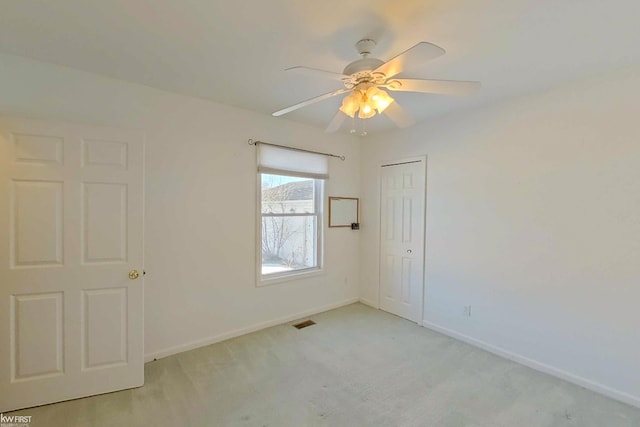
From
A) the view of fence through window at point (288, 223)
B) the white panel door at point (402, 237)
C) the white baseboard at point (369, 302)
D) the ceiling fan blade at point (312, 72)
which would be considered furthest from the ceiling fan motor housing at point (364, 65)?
the white baseboard at point (369, 302)

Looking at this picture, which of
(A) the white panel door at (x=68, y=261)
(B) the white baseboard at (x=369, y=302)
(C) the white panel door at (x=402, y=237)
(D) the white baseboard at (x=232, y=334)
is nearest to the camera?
(A) the white panel door at (x=68, y=261)

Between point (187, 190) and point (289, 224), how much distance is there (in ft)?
4.35

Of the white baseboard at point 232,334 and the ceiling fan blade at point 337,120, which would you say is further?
the white baseboard at point 232,334

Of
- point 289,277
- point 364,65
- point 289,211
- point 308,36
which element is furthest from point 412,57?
point 289,277

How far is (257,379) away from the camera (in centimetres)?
237

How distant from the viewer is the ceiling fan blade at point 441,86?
64.4 inches

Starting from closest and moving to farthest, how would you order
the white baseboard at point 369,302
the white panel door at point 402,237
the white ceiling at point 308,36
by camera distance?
the white ceiling at point 308,36, the white panel door at point 402,237, the white baseboard at point 369,302

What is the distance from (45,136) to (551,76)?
3825 millimetres

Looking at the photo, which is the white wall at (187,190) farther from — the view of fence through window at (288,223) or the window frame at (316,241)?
the view of fence through window at (288,223)

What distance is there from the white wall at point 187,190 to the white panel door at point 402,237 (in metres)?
1.36

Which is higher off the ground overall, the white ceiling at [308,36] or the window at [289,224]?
the white ceiling at [308,36]

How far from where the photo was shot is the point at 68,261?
2.10 m

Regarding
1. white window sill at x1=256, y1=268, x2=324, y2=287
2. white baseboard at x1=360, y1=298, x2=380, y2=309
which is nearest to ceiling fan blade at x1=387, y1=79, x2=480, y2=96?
white window sill at x1=256, y1=268, x2=324, y2=287

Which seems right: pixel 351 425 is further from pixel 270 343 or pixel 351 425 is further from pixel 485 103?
pixel 485 103
